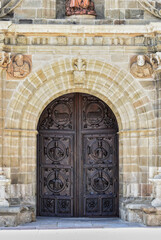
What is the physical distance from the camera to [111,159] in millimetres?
12031

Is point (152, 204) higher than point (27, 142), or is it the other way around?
point (27, 142)

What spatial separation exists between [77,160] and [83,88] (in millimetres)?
1684

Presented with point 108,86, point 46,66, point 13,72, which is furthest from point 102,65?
point 13,72

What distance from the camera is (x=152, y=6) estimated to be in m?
11.4

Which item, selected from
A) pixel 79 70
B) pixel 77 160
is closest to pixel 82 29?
pixel 79 70

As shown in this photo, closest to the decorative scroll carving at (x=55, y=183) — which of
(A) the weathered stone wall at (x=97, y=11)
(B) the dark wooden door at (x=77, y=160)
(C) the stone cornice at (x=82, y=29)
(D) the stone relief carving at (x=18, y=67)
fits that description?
(B) the dark wooden door at (x=77, y=160)

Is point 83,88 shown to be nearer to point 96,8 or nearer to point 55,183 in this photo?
point 96,8

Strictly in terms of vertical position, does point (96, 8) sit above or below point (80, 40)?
above

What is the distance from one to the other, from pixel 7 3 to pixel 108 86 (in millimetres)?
2870

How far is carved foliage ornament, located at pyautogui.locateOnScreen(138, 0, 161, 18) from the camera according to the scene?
1141cm

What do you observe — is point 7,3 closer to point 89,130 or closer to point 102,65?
point 102,65

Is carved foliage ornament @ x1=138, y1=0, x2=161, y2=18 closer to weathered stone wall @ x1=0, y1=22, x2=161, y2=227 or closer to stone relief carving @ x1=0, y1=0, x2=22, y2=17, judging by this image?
weathered stone wall @ x1=0, y1=22, x2=161, y2=227

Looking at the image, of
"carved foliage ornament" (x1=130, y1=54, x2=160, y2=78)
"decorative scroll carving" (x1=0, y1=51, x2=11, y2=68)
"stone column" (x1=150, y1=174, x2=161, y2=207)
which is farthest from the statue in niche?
"stone column" (x1=150, y1=174, x2=161, y2=207)

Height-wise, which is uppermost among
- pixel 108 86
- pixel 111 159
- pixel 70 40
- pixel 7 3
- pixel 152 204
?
pixel 7 3
